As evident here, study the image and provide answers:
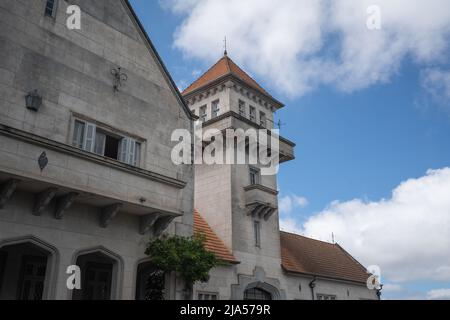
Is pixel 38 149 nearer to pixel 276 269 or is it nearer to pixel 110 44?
pixel 110 44

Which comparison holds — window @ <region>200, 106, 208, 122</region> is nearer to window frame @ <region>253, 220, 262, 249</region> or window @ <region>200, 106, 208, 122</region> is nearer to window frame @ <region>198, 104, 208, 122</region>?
window frame @ <region>198, 104, 208, 122</region>

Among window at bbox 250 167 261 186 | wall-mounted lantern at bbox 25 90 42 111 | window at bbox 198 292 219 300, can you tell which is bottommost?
window at bbox 198 292 219 300

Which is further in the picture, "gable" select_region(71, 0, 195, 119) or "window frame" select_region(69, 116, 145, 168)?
"gable" select_region(71, 0, 195, 119)

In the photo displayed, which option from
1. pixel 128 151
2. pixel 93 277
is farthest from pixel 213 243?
pixel 128 151

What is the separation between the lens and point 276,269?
25609mm

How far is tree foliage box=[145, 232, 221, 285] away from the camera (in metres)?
15.4

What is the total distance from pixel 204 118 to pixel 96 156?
47.5ft

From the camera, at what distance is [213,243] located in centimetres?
2280

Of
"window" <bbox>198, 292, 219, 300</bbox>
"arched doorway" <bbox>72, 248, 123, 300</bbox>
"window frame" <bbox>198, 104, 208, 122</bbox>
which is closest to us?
"arched doorway" <bbox>72, 248, 123, 300</bbox>

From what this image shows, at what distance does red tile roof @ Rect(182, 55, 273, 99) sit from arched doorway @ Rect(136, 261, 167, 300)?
1341 centimetres

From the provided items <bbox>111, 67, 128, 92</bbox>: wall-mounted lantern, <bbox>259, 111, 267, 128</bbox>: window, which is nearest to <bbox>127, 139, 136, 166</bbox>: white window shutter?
<bbox>111, 67, 128, 92</bbox>: wall-mounted lantern

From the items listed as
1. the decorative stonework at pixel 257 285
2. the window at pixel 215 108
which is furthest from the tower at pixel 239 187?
the decorative stonework at pixel 257 285

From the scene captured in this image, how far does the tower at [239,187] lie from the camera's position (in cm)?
2420

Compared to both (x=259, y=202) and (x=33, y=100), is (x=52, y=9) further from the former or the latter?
(x=259, y=202)
